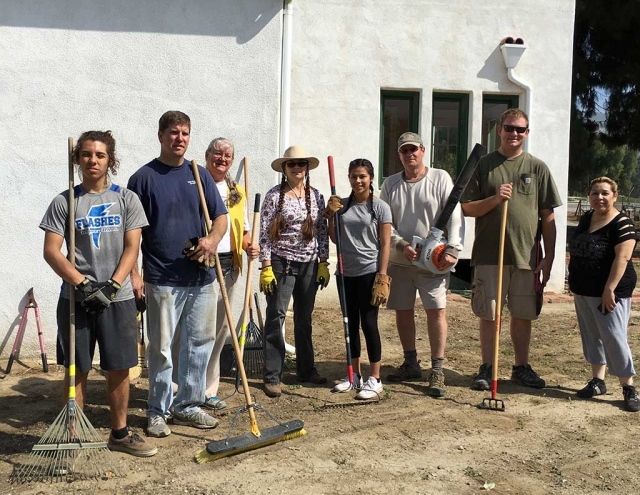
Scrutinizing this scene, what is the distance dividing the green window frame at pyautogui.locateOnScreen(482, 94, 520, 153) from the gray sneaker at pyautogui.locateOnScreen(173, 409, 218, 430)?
7171 mm

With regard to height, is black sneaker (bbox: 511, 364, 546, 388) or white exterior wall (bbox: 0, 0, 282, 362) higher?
white exterior wall (bbox: 0, 0, 282, 362)

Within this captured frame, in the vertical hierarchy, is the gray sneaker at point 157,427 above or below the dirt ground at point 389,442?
above

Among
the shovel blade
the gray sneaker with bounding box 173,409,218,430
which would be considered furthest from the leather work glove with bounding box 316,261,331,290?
the shovel blade

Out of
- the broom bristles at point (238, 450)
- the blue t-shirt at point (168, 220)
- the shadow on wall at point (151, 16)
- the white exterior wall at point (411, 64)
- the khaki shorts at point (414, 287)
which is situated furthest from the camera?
the white exterior wall at point (411, 64)

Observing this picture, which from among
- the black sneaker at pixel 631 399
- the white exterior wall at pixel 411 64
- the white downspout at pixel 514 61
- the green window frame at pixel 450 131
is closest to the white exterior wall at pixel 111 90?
the white exterior wall at pixel 411 64

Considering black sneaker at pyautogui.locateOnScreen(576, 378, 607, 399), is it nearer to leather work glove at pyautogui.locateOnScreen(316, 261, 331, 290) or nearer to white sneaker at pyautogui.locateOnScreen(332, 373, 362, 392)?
white sneaker at pyautogui.locateOnScreen(332, 373, 362, 392)

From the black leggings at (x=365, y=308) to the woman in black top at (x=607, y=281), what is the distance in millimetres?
1687

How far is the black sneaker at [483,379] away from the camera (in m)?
5.99

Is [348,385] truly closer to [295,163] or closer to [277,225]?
[277,225]

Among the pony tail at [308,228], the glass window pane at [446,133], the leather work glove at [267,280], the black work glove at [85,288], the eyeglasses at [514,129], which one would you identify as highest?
the glass window pane at [446,133]

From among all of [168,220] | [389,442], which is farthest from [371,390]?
[168,220]

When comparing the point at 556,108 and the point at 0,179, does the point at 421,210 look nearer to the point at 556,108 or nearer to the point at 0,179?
the point at 0,179

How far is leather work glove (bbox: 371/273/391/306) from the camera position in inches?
221

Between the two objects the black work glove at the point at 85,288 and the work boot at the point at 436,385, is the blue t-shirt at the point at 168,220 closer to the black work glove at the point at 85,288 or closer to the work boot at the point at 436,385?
the black work glove at the point at 85,288
